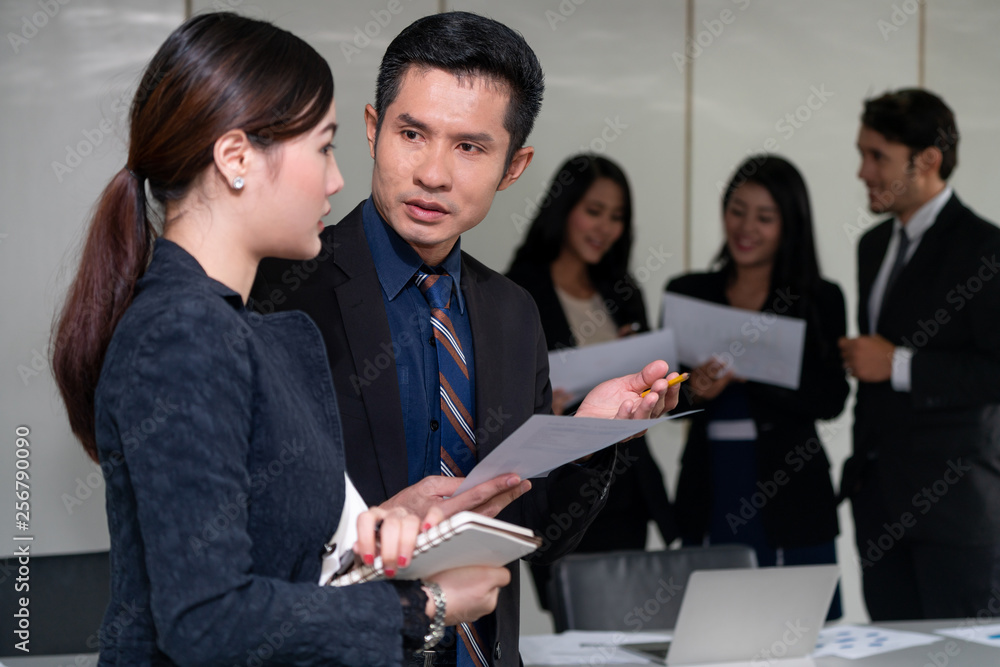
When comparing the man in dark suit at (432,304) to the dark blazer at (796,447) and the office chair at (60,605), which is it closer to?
the office chair at (60,605)

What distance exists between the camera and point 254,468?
96 cm

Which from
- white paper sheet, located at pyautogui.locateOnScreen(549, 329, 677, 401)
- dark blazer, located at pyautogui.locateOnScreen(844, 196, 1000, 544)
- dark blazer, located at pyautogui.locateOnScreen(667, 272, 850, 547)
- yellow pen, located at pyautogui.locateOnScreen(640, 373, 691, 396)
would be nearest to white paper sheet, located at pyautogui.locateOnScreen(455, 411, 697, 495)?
yellow pen, located at pyautogui.locateOnScreen(640, 373, 691, 396)

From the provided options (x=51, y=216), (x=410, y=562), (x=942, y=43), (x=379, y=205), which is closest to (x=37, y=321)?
(x=51, y=216)

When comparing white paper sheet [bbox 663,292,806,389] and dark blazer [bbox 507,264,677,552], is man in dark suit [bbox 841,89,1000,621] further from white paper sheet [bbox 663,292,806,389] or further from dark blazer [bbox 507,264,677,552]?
dark blazer [bbox 507,264,677,552]

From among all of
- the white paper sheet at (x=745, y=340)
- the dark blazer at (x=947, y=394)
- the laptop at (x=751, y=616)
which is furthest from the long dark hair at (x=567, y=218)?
the laptop at (x=751, y=616)

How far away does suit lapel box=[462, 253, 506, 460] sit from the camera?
1.48 metres

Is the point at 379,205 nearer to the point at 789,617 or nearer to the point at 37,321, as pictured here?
the point at 789,617

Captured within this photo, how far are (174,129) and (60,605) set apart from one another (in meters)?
1.47

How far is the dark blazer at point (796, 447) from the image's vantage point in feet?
10.4

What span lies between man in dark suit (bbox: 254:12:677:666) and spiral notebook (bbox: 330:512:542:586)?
36cm

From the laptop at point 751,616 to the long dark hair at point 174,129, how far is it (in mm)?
1217

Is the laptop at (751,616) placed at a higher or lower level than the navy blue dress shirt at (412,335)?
lower

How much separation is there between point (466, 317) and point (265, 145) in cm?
62

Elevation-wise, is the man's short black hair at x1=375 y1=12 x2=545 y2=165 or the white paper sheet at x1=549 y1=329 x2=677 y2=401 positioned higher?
the man's short black hair at x1=375 y1=12 x2=545 y2=165
